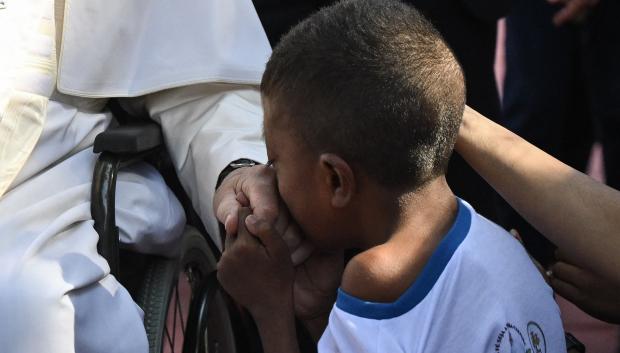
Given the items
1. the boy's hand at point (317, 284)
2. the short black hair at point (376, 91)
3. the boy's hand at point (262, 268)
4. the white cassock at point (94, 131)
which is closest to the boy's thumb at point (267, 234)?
the boy's hand at point (262, 268)

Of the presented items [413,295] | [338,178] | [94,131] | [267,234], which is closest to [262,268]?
[267,234]

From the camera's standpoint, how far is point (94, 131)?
2.44 metres

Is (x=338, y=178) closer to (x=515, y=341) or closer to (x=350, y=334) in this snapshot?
(x=350, y=334)

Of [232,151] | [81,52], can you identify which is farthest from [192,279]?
[81,52]

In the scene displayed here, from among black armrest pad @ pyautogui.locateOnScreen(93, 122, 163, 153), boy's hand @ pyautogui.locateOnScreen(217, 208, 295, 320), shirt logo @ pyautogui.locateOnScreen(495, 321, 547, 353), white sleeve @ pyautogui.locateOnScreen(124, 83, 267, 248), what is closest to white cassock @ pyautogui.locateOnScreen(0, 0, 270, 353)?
white sleeve @ pyautogui.locateOnScreen(124, 83, 267, 248)

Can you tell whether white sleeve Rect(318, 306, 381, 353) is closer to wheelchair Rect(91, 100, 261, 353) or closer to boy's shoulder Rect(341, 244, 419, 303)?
boy's shoulder Rect(341, 244, 419, 303)

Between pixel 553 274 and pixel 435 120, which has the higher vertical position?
pixel 435 120

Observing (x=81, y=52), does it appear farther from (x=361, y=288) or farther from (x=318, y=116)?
(x=361, y=288)

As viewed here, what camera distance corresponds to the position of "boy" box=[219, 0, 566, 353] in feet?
5.15

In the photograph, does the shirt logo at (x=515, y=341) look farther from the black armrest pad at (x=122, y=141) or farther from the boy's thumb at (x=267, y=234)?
the black armrest pad at (x=122, y=141)

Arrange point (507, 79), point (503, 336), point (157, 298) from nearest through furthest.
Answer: point (503, 336), point (157, 298), point (507, 79)

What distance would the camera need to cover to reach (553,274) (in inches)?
79.0

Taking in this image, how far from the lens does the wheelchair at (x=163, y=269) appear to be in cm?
213

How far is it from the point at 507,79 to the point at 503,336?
2622 millimetres
